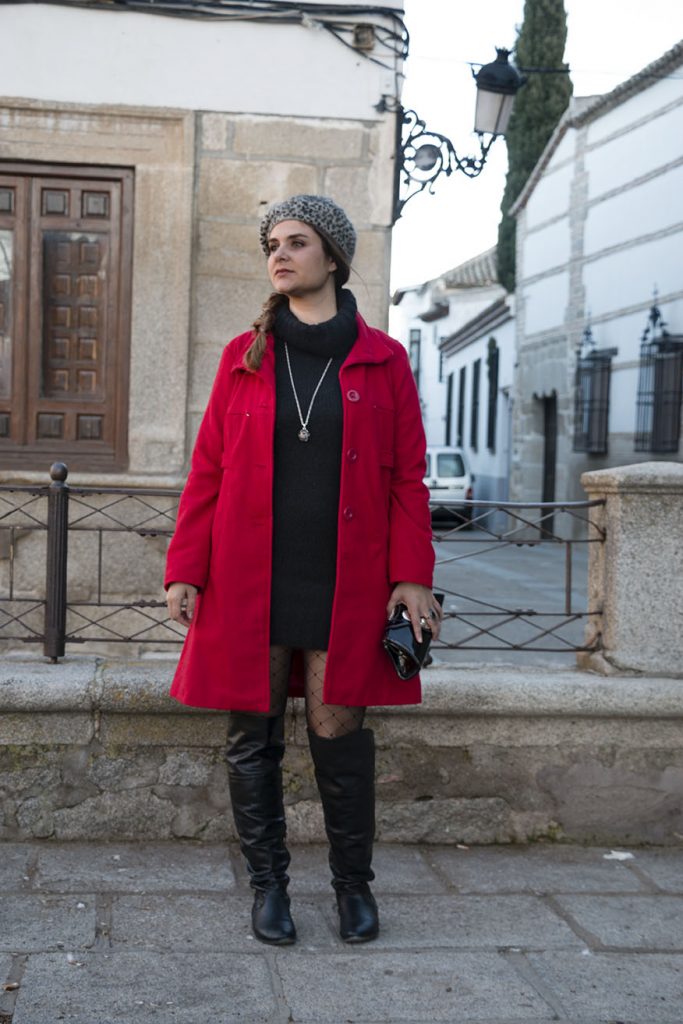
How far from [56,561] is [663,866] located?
2307 millimetres

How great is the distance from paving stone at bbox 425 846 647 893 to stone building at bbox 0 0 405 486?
102 inches

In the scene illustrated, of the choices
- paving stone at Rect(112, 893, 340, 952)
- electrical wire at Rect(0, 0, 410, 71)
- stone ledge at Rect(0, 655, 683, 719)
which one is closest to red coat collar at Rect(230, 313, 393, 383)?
stone ledge at Rect(0, 655, 683, 719)

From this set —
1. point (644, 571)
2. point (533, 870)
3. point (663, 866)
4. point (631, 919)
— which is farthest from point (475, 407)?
point (631, 919)

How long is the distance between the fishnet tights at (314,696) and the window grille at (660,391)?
43.4 ft

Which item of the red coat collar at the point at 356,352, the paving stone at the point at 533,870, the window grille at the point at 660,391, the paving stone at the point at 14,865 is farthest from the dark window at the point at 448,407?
the red coat collar at the point at 356,352

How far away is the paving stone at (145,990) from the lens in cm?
287

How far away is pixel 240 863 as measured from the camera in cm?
402

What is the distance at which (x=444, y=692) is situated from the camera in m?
4.25

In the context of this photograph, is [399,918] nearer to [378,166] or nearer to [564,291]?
[378,166]

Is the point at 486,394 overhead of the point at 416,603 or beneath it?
overhead

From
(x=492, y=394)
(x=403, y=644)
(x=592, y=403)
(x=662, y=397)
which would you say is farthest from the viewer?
(x=492, y=394)

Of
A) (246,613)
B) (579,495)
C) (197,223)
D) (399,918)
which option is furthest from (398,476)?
(579,495)

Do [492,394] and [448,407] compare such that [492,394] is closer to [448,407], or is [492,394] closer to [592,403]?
[448,407]

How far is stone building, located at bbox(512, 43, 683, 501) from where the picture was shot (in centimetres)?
1677
